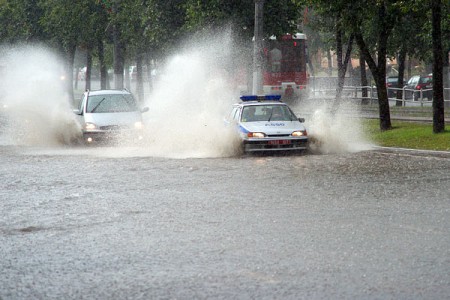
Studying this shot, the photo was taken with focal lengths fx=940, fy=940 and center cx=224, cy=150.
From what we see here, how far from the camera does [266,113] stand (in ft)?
75.7

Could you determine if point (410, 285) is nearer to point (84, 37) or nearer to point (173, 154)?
point (173, 154)

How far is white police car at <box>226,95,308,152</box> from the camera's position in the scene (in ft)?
71.0

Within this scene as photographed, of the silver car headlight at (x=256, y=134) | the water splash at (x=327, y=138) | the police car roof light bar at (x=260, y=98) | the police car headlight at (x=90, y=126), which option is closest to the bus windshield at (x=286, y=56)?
the police car headlight at (x=90, y=126)

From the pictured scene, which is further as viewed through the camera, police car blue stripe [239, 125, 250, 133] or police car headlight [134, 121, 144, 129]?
police car headlight [134, 121, 144, 129]

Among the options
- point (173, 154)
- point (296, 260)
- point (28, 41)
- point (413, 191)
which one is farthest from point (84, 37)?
point (296, 260)

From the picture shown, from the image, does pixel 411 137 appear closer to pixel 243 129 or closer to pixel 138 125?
pixel 243 129

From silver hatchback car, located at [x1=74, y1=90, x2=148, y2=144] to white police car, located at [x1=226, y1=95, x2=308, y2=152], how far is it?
3.64 metres

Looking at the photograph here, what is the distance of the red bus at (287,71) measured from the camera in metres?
47.3

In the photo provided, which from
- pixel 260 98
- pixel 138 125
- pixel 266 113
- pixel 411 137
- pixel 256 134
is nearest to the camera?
pixel 256 134

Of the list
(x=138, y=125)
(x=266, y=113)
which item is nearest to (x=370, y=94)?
(x=138, y=125)

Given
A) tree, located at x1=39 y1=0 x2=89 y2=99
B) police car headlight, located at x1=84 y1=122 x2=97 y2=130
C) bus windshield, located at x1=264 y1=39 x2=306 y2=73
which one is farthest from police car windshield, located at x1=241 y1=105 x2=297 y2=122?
tree, located at x1=39 y1=0 x2=89 y2=99

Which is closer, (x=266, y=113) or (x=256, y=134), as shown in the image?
(x=256, y=134)

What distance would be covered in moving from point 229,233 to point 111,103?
1776 centimetres

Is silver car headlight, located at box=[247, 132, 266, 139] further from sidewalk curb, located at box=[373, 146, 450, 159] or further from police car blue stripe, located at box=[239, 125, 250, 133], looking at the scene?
sidewalk curb, located at box=[373, 146, 450, 159]
